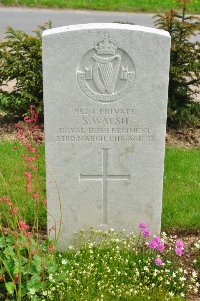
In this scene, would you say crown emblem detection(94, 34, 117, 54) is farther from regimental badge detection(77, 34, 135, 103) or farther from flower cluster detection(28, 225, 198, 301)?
flower cluster detection(28, 225, 198, 301)

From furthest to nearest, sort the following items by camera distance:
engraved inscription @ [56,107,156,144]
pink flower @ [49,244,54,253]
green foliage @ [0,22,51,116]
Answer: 1. green foliage @ [0,22,51,116]
2. engraved inscription @ [56,107,156,144]
3. pink flower @ [49,244,54,253]

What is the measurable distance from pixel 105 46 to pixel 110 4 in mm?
11843

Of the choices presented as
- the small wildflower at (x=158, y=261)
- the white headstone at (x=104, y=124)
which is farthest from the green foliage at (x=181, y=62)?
the small wildflower at (x=158, y=261)

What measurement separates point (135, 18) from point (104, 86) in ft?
34.6

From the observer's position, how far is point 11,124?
22.3 ft

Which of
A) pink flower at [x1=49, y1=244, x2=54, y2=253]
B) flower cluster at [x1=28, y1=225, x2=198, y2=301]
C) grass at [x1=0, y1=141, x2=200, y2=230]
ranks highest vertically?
pink flower at [x1=49, y1=244, x2=54, y2=253]

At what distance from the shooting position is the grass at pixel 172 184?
15.5 feet

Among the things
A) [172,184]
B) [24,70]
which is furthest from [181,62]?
[24,70]

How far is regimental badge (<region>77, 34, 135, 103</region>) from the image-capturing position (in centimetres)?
369

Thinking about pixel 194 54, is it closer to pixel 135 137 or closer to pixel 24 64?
pixel 24 64

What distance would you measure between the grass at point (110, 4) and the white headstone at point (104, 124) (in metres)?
11.3

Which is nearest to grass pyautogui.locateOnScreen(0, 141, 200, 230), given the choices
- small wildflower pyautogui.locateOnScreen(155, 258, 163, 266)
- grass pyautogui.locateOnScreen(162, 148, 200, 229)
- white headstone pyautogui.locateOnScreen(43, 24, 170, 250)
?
grass pyautogui.locateOnScreen(162, 148, 200, 229)

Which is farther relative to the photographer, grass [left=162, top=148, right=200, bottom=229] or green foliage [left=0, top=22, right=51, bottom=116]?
green foliage [left=0, top=22, right=51, bottom=116]

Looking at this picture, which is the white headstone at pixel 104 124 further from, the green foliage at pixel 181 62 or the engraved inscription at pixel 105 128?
the green foliage at pixel 181 62
